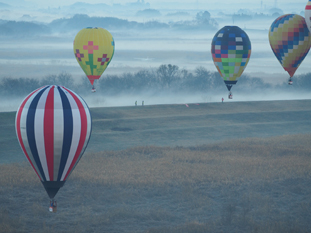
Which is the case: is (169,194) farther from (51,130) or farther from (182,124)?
(182,124)

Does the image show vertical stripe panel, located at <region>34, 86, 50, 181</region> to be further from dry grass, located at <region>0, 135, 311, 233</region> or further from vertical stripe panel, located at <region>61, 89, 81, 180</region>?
dry grass, located at <region>0, 135, 311, 233</region>

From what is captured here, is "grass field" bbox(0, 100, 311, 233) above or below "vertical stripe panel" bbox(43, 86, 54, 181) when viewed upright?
below

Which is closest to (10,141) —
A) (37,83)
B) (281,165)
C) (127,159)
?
(127,159)

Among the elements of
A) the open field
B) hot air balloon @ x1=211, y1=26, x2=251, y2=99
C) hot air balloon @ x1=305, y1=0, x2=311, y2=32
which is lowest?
the open field

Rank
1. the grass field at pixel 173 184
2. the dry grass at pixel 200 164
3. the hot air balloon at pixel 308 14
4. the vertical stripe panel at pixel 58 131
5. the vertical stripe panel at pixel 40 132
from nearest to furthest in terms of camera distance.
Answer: the vertical stripe panel at pixel 40 132, the vertical stripe panel at pixel 58 131, the grass field at pixel 173 184, the dry grass at pixel 200 164, the hot air balloon at pixel 308 14

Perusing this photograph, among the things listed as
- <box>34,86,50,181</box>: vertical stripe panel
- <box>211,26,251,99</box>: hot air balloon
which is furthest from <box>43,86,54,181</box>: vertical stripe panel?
<box>211,26,251,99</box>: hot air balloon

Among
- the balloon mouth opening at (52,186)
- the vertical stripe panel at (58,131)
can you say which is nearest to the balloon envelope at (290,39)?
the vertical stripe panel at (58,131)

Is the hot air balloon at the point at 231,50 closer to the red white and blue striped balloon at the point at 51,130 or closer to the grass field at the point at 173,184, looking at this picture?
the grass field at the point at 173,184
